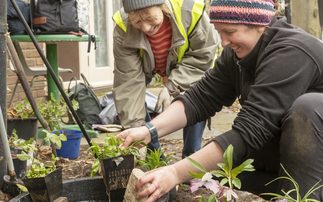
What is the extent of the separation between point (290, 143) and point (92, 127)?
277cm

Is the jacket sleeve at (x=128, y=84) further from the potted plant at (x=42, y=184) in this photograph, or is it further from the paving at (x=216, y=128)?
the paving at (x=216, y=128)

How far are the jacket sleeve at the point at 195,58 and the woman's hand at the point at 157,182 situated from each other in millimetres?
1125

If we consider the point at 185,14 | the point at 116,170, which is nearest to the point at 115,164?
the point at 116,170

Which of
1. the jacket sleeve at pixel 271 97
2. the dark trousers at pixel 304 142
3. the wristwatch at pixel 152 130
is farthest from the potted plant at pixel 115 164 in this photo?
the dark trousers at pixel 304 142

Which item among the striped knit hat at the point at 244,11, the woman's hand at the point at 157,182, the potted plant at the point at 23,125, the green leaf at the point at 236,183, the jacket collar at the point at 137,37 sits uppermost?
the striped knit hat at the point at 244,11

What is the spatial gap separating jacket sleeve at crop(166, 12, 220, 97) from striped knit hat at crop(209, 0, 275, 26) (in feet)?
3.12

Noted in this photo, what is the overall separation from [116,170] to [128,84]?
0.97 meters

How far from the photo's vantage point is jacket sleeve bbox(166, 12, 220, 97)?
2.49 m

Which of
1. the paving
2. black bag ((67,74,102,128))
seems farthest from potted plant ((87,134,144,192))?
black bag ((67,74,102,128))

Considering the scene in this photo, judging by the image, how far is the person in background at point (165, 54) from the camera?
2438mm

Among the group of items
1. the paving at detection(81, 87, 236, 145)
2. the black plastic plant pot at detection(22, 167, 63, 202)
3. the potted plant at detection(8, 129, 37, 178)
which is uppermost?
the black plastic plant pot at detection(22, 167, 63, 202)

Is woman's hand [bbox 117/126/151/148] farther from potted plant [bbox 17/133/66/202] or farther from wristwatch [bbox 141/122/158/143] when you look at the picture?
potted plant [bbox 17/133/66/202]

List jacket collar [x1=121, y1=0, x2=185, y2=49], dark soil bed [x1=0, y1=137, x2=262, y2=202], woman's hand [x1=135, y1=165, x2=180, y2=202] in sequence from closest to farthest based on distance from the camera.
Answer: woman's hand [x1=135, y1=165, x2=180, y2=202] → dark soil bed [x1=0, y1=137, x2=262, y2=202] → jacket collar [x1=121, y1=0, x2=185, y2=49]

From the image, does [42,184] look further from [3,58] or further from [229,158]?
[229,158]
